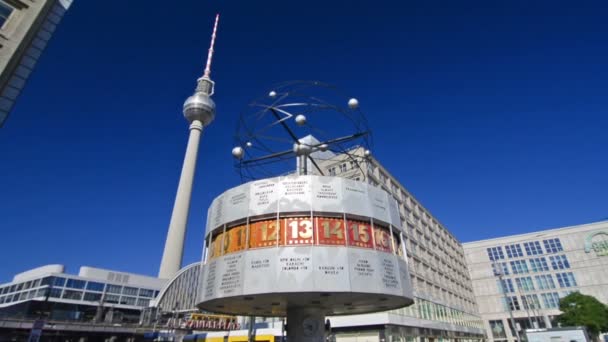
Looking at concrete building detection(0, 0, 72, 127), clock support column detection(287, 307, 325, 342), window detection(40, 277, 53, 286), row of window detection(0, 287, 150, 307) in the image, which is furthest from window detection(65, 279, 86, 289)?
clock support column detection(287, 307, 325, 342)

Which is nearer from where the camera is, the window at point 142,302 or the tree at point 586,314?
the tree at point 586,314

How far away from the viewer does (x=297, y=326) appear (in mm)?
19641

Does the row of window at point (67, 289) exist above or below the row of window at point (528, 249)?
below

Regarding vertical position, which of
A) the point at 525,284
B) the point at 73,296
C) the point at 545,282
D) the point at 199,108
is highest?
the point at 199,108

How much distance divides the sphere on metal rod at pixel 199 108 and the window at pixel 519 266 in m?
119

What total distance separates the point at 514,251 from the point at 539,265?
6776mm

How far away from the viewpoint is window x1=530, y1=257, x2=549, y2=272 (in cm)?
9162

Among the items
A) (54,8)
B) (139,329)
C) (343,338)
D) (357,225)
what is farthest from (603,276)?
(54,8)

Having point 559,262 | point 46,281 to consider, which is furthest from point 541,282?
point 46,281

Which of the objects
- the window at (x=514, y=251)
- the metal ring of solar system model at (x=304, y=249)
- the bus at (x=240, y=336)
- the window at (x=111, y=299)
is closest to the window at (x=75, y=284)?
the window at (x=111, y=299)

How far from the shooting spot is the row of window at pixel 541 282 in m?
87.9

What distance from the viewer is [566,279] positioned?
88.4 metres

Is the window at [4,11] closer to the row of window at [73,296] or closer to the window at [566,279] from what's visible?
the row of window at [73,296]

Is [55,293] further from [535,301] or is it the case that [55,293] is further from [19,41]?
[535,301]
